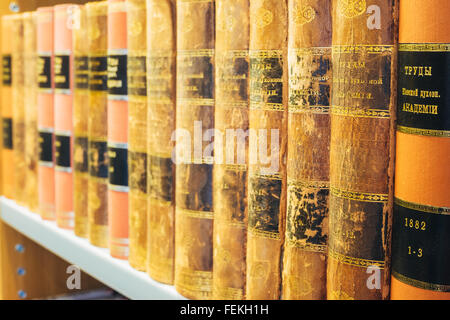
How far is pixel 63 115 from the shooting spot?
98 cm

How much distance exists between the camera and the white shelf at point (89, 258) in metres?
0.74

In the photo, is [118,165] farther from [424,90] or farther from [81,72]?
[424,90]

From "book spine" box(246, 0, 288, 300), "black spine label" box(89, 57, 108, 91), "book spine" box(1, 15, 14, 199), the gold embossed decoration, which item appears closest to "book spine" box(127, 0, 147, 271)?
"black spine label" box(89, 57, 108, 91)

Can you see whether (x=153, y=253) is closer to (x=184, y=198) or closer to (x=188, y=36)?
(x=184, y=198)

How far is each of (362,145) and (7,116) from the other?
87cm

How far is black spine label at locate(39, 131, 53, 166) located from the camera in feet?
3.36

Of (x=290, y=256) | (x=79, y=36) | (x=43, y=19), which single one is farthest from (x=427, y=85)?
(x=43, y=19)

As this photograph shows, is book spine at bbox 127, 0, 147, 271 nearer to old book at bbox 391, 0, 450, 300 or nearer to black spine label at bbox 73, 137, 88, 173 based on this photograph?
black spine label at bbox 73, 137, 88, 173

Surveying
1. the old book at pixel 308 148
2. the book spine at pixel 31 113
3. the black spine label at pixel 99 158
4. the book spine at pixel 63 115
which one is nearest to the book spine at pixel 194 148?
the old book at pixel 308 148

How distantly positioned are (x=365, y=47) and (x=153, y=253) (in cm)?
39

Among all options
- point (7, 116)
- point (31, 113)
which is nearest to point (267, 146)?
point (31, 113)

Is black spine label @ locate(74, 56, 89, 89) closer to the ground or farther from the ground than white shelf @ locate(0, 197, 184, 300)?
farther from the ground

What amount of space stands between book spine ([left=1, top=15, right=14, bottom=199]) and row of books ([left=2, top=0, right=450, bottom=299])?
0.95 feet
